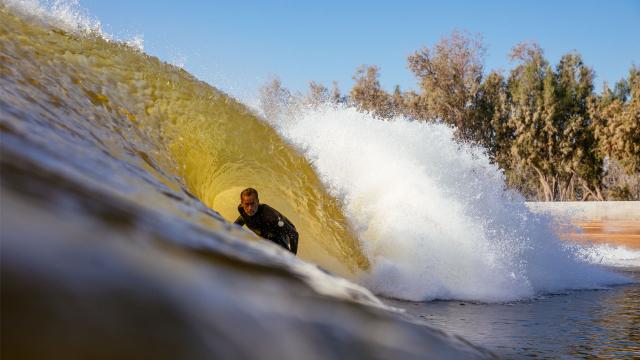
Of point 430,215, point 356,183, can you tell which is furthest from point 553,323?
point 356,183

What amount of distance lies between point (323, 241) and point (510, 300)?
179 centimetres

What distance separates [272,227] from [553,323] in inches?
73.7

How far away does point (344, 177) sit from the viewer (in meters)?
7.56

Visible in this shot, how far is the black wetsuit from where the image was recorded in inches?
170

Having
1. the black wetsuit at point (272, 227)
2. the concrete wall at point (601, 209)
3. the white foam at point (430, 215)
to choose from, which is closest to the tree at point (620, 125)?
the concrete wall at point (601, 209)

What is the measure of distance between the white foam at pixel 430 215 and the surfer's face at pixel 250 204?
6.38ft

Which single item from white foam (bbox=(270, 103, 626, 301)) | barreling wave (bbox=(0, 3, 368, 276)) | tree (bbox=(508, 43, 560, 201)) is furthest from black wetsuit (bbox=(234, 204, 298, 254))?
tree (bbox=(508, 43, 560, 201))

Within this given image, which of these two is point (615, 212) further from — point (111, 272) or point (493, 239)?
point (111, 272)

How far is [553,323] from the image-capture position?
4.14 m

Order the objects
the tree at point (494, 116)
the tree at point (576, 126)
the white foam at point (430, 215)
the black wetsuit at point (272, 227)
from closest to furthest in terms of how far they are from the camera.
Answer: the black wetsuit at point (272, 227), the white foam at point (430, 215), the tree at point (576, 126), the tree at point (494, 116)

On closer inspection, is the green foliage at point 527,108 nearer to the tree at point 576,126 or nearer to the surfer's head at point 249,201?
the tree at point 576,126

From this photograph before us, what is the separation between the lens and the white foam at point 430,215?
20.3ft

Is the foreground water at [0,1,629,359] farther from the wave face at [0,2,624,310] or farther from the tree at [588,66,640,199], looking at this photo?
the tree at [588,66,640,199]

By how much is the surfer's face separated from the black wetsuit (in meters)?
0.03
